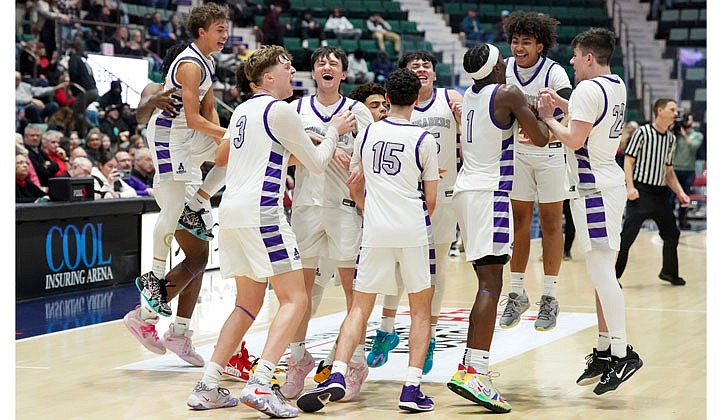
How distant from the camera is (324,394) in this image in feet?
19.5

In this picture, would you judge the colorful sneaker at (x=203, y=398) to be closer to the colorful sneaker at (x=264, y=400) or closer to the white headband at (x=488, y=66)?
the colorful sneaker at (x=264, y=400)

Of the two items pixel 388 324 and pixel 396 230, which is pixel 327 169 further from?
pixel 388 324

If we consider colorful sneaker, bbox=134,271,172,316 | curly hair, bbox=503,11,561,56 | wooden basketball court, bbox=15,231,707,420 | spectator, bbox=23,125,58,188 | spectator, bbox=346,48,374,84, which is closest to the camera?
wooden basketball court, bbox=15,231,707,420

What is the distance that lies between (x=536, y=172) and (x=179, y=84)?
2.55 metres

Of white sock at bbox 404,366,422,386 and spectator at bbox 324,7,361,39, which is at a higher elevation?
spectator at bbox 324,7,361,39

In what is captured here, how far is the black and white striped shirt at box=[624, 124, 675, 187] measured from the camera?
11461mm

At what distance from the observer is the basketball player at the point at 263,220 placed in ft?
19.3

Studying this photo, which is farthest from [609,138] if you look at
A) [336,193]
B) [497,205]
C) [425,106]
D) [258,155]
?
[258,155]

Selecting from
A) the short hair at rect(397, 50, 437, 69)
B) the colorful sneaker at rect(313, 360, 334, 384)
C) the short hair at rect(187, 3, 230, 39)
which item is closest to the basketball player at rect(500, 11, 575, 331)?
the short hair at rect(397, 50, 437, 69)

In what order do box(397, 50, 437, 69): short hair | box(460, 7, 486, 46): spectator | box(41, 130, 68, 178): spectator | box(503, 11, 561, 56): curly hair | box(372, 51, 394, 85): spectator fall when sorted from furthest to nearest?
box(460, 7, 486, 46): spectator → box(372, 51, 394, 85): spectator → box(41, 130, 68, 178): spectator → box(397, 50, 437, 69): short hair → box(503, 11, 561, 56): curly hair

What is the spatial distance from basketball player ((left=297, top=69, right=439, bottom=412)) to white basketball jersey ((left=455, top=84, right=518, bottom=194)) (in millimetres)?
274

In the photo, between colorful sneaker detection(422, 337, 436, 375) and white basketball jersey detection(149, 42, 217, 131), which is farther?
white basketball jersey detection(149, 42, 217, 131)

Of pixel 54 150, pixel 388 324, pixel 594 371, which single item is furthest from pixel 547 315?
pixel 54 150

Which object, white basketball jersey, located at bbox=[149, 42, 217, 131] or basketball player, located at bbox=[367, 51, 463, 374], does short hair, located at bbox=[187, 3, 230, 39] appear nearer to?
white basketball jersey, located at bbox=[149, 42, 217, 131]
